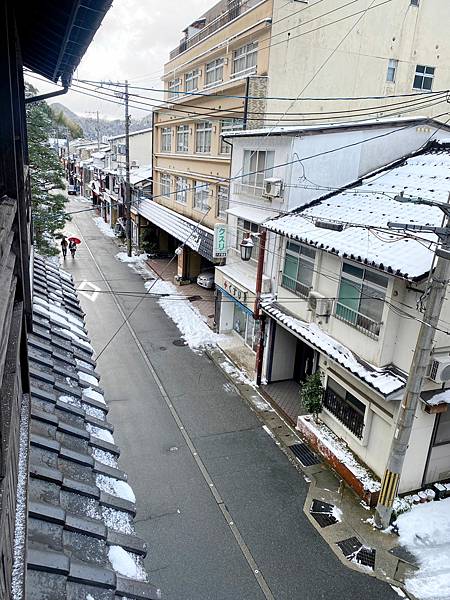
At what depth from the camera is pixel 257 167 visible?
690 inches

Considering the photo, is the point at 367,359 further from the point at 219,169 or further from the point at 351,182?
the point at 219,169

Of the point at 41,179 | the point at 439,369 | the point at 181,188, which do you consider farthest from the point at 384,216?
the point at 41,179

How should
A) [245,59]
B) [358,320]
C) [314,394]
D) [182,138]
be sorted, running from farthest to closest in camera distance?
[182,138] < [245,59] < [314,394] < [358,320]

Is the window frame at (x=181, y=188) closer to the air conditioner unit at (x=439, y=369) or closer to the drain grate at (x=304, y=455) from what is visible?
the drain grate at (x=304, y=455)

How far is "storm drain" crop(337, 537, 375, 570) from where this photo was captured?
10227 millimetres

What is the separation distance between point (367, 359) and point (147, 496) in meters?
7.14

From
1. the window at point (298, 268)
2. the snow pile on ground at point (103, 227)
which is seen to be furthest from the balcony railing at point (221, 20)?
the snow pile on ground at point (103, 227)

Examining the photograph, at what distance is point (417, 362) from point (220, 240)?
40.9ft

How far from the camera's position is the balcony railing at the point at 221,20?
69.9 feet

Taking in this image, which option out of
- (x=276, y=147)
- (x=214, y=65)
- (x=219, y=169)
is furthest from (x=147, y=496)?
(x=214, y=65)

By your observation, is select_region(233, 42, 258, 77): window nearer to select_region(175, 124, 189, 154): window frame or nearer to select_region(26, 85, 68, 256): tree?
select_region(175, 124, 189, 154): window frame

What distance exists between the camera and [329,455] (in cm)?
1348

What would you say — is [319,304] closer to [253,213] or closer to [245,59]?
[253,213]

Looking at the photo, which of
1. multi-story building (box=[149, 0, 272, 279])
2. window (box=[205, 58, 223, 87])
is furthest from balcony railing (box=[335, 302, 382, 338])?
window (box=[205, 58, 223, 87])
